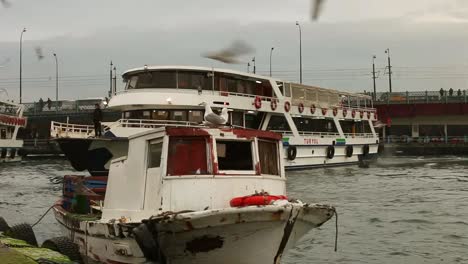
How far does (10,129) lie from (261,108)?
110ft

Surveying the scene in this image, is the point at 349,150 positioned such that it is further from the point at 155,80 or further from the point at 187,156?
the point at 187,156

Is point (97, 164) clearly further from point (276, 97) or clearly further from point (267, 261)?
point (267, 261)

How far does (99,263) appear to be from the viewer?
34.2 feet

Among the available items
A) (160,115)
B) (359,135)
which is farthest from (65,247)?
(359,135)

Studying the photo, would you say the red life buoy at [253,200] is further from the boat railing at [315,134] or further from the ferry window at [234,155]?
the boat railing at [315,134]

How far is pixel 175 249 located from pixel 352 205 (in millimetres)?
12144

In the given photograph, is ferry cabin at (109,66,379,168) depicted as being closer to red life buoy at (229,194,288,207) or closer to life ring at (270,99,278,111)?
life ring at (270,99,278,111)

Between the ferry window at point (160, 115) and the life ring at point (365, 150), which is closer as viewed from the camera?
the ferry window at point (160, 115)

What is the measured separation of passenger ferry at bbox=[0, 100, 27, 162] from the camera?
171 feet

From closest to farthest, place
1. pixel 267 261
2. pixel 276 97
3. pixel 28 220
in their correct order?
pixel 267 261
pixel 28 220
pixel 276 97

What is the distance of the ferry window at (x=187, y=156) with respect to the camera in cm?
905

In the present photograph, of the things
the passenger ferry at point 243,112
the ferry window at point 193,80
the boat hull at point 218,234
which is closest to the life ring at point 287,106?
the passenger ferry at point 243,112

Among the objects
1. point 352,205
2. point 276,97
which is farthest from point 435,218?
point 276,97

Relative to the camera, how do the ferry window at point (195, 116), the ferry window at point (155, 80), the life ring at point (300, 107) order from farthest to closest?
the life ring at point (300, 107) → the ferry window at point (195, 116) → the ferry window at point (155, 80)
